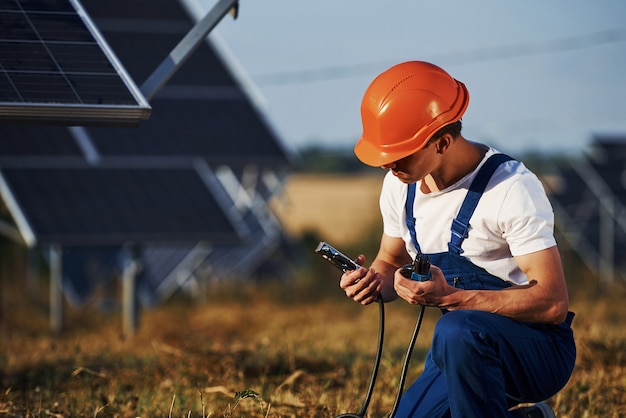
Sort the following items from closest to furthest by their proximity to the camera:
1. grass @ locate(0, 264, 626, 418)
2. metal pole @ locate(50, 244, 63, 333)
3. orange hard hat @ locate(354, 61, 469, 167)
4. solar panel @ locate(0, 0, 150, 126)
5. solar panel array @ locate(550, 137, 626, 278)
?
orange hard hat @ locate(354, 61, 469, 167), solar panel @ locate(0, 0, 150, 126), grass @ locate(0, 264, 626, 418), metal pole @ locate(50, 244, 63, 333), solar panel array @ locate(550, 137, 626, 278)

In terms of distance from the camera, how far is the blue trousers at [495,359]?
12.5 ft

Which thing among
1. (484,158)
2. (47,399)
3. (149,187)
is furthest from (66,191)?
(484,158)

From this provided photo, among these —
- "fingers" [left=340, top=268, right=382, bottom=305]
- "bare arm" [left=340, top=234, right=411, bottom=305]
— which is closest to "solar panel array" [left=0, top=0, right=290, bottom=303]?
"bare arm" [left=340, top=234, right=411, bottom=305]

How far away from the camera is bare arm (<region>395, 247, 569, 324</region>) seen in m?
3.76

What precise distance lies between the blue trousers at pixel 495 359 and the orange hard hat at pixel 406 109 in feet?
2.03

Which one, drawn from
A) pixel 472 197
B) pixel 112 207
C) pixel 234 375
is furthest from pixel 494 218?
pixel 112 207

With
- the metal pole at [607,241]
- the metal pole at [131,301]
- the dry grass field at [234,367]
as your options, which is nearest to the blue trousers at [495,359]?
the dry grass field at [234,367]

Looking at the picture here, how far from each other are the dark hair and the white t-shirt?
5.8 inches

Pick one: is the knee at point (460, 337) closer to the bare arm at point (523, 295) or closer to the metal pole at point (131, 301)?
the bare arm at point (523, 295)

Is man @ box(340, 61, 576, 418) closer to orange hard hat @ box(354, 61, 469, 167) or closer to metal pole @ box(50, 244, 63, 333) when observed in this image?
orange hard hat @ box(354, 61, 469, 167)

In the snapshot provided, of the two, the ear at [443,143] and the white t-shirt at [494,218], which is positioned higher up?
the ear at [443,143]

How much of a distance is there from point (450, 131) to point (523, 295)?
2.16 ft

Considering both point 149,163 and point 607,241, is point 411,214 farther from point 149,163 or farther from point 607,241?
point 607,241

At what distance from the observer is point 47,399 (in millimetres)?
5457
